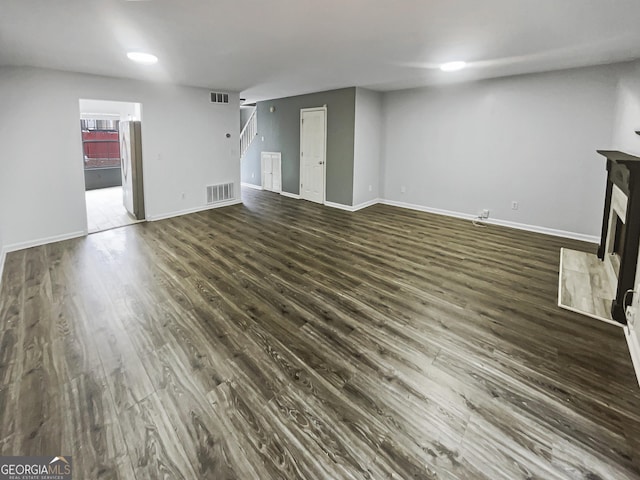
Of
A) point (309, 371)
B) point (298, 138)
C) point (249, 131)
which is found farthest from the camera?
point (249, 131)

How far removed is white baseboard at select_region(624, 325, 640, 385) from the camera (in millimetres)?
2256

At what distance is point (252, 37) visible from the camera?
3.28 meters

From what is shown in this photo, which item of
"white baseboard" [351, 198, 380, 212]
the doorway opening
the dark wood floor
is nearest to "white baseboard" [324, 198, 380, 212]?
"white baseboard" [351, 198, 380, 212]

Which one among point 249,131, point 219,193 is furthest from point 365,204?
point 249,131

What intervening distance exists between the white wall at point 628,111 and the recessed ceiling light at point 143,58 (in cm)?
556

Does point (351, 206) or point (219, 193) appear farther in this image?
point (219, 193)

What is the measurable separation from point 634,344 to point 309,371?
239 cm

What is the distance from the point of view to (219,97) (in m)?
6.75

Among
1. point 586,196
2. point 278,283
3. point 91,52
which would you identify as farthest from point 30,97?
point 586,196

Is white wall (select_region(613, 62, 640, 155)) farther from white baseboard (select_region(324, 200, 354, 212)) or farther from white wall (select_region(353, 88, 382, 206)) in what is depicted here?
white baseboard (select_region(324, 200, 354, 212))

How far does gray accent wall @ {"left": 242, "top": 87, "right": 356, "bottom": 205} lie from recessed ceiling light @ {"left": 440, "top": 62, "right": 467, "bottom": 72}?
2.16 m

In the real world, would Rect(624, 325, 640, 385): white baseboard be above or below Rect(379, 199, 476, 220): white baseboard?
below

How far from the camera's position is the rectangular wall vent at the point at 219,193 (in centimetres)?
703

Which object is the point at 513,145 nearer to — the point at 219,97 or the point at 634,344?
the point at 634,344
